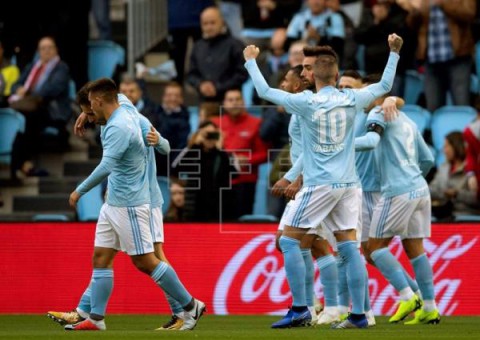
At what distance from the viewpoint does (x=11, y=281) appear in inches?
605

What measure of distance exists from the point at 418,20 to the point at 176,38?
353 cm

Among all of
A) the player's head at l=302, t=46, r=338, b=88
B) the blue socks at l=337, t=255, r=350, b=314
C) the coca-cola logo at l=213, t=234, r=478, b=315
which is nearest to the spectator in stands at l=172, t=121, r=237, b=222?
the coca-cola logo at l=213, t=234, r=478, b=315

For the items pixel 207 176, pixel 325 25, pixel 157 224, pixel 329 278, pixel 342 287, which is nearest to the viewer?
pixel 157 224

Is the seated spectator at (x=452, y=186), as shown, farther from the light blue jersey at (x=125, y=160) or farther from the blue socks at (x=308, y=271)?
the light blue jersey at (x=125, y=160)

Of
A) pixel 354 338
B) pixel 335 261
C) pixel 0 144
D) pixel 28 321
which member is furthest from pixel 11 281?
pixel 354 338

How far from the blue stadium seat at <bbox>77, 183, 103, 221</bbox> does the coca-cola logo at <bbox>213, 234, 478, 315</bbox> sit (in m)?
2.28

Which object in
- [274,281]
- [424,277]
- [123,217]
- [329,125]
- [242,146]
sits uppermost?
[329,125]

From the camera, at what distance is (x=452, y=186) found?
1623 cm

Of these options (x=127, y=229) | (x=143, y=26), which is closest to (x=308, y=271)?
(x=127, y=229)

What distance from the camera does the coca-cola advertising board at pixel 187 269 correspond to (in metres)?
15.1

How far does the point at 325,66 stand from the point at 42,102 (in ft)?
24.5

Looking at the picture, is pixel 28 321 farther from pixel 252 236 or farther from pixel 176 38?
pixel 176 38

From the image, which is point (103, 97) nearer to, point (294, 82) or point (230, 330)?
point (294, 82)

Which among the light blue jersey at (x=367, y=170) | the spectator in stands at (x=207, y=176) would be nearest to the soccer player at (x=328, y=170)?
the light blue jersey at (x=367, y=170)
